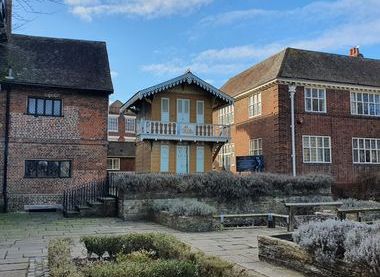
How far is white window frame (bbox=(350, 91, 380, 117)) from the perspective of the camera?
29422mm

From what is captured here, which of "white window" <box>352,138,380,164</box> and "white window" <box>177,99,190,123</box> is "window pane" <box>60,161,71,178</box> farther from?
"white window" <box>352,138,380,164</box>

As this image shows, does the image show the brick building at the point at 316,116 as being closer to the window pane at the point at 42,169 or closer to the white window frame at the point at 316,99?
the white window frame at the point at 316,99

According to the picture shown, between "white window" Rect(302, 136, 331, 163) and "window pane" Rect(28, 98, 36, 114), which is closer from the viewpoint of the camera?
"window pane" Rect(28, 98, 36, 114)

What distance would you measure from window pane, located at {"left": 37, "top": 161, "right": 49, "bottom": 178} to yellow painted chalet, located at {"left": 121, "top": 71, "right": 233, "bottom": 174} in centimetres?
583

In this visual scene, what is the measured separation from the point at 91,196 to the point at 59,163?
2.70 m

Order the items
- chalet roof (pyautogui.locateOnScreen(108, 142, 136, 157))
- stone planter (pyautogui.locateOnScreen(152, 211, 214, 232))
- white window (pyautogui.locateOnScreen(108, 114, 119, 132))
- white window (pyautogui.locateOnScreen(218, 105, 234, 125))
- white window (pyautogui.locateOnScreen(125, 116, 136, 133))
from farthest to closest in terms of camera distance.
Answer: white window (pyautogui.locateOnScreen(125, 116, 136, 133)), white window (pyautogui.locateOnScreen(108, 114, 119, 132)), chalet roof (pyautogui.locateOnScreen(108, 142, 136, 157)), white window (pyautogui.locateOnScreen(218, 105, 234, 125)), stone planter (pyautogui.locateOnScreen(152, 211, 214, 232))

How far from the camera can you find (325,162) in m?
28.1

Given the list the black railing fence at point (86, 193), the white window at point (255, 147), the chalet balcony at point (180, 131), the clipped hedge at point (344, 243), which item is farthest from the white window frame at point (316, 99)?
the clipped hedge at point (344, 243)

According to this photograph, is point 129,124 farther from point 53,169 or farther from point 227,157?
point 53,169

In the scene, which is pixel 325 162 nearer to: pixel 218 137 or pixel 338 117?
pixel 338 117

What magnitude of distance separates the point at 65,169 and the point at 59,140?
5.34ft

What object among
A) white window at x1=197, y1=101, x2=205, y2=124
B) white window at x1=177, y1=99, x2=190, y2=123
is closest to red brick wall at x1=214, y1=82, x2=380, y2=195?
white window at x1=197, y1=101, x2=205, y2=124

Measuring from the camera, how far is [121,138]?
53.5 meters

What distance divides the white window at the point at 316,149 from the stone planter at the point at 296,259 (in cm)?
1994
